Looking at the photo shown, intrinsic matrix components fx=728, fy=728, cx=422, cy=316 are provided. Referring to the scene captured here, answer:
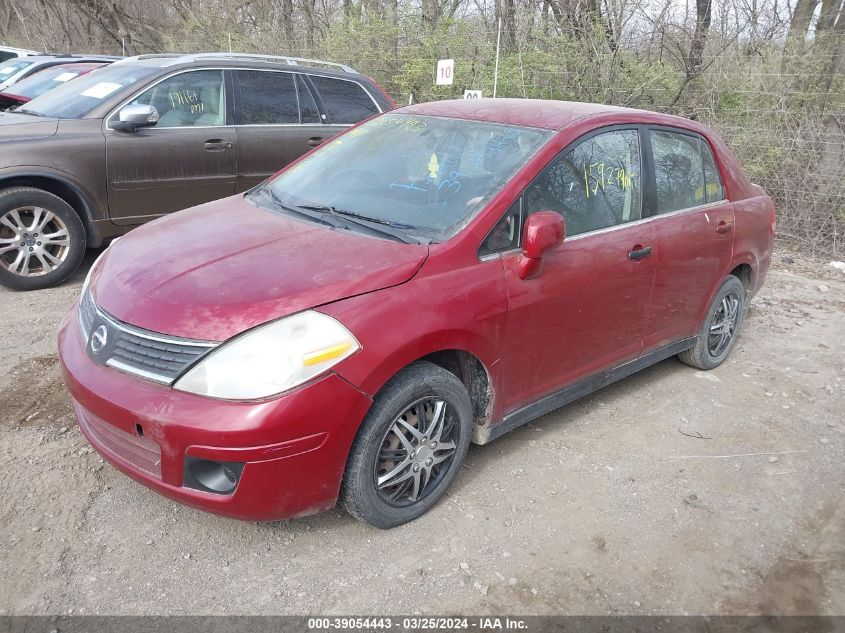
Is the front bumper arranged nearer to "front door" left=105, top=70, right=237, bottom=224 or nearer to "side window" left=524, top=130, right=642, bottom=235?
"side window" left=524, top=130, right=642, bottom=235

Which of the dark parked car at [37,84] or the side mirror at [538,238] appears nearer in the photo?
the side mirror at [538,238]

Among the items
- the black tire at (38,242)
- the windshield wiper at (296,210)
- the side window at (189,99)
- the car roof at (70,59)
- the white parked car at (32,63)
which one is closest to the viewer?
the windshield wiper at (296,210)

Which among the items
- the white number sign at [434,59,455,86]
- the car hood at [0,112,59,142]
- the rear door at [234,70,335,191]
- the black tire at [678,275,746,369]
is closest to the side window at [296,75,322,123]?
the rear door at [234,70,335,191]

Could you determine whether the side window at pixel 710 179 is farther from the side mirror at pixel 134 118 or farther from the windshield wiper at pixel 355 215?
the side mirror at pixel 134 118

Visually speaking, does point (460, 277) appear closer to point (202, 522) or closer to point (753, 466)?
point (202, 522)

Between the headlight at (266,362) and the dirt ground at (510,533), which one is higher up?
the headlight at (266,362)

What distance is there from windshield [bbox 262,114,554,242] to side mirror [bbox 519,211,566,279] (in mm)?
245

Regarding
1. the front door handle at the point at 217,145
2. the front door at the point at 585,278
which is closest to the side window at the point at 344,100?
the front door handle at the point at 217,145

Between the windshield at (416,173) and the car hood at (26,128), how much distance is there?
2.75m

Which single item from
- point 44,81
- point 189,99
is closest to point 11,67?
point 44,81

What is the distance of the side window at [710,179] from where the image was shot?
4629 millimetres

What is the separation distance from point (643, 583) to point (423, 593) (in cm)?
90

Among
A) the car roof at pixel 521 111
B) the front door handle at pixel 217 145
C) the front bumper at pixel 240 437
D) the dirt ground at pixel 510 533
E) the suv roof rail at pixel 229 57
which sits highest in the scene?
→ the suv roof rail at pixel 229 57

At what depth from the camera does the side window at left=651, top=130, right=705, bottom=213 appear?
13.9 ft
